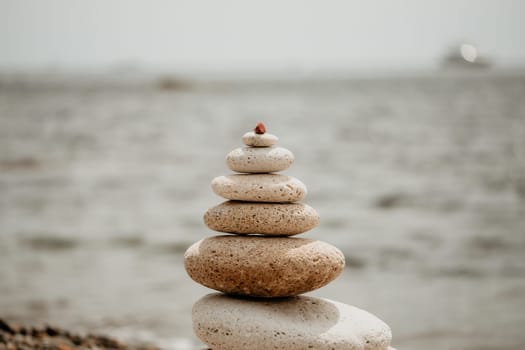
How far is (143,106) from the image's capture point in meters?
54.9

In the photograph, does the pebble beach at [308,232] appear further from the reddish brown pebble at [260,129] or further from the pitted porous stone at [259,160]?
the reddish brown pebble at [260,129]

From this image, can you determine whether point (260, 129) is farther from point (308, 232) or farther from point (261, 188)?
point (308, 232)

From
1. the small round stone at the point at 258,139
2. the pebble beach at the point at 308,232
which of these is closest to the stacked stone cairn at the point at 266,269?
the small round stone at the point at 258,139

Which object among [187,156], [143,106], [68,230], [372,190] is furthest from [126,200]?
[143,106]

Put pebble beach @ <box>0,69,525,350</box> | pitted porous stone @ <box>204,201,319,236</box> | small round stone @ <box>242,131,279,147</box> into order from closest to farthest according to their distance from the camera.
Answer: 1. pitted porous stone @ <box>204,201,319,236</box>
2. small round stone @ <box>242,131,279,147</box>
3. pebble beach @ <box>0,69,525,350</box>

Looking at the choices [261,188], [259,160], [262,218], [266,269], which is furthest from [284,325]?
[259,160]

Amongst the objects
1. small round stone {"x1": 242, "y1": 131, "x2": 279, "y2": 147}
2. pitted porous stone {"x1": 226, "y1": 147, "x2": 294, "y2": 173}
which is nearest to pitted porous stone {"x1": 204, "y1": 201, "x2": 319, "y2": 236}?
pitted porous stone {"x1": 226, "y1": 147, "x2": 294, "y2": 173}

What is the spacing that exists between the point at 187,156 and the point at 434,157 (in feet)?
31.8

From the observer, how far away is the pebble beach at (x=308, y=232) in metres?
8.12

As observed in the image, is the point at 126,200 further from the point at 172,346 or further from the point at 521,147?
the point at 521,147

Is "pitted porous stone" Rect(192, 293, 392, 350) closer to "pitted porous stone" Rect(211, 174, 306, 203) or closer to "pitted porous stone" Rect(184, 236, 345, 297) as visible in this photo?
"pitted porous stone" Rect(184, 236, 345, 297)

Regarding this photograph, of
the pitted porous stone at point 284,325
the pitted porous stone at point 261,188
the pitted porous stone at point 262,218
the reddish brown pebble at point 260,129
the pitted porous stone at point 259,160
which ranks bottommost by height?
the pitted porous stone at point 284,325

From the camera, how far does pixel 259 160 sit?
4109 mm

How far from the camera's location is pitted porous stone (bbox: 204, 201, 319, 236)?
4.04 m
